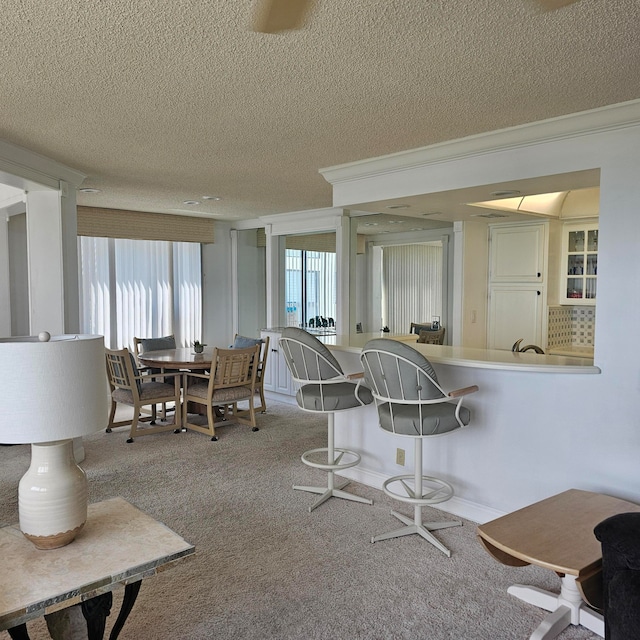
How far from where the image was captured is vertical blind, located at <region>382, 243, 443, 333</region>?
6.27m

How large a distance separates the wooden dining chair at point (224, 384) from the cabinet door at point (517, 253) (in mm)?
2541

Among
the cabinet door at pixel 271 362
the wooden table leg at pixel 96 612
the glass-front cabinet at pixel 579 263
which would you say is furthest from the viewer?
the cabinet door at pixel 271 362

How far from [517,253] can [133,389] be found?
386cm

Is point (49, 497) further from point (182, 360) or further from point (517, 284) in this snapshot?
point (517, 284)

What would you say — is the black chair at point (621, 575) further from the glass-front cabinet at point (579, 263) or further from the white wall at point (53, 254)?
the white wall at point (53, 254)

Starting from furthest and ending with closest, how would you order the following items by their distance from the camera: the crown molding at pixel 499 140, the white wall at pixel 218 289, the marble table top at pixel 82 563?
the white wall at pixel 218 289 → the crown molding at pixel 499 140 → the marble table top at pixel 82 563

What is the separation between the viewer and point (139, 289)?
715cm

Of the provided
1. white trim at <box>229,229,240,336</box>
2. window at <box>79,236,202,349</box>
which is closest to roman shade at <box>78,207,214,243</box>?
window at <box>79,236,202,349</box>

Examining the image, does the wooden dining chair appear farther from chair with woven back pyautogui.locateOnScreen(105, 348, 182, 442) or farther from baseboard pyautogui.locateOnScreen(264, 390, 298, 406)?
baseboard pyautogui.locateOnScreen(264, 390, 298, 406)

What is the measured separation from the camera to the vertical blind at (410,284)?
6.27 metres

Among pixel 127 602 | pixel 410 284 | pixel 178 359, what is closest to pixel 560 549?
pixel 127 602

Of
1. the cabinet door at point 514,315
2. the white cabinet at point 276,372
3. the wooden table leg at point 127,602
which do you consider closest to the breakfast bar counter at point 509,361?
the cabinet door at point 514,315

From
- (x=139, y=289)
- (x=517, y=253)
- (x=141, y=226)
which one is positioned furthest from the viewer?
(x=139, y=289)

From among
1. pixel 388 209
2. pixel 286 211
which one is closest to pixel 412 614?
pixel 388 209
